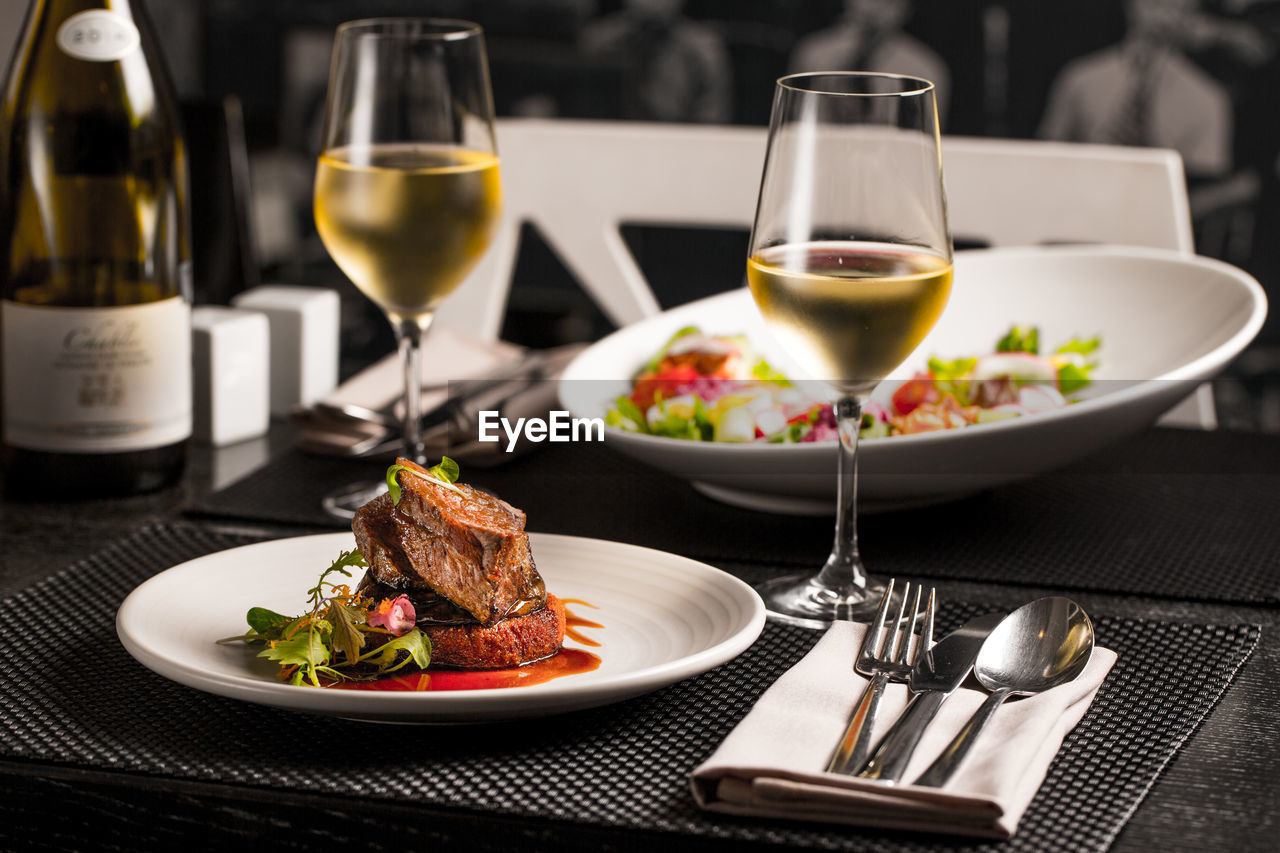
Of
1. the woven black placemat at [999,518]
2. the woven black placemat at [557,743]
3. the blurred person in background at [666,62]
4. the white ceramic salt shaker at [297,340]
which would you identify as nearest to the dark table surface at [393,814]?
the woven black placemat at [557,743]

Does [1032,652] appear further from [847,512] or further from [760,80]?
[760,80]

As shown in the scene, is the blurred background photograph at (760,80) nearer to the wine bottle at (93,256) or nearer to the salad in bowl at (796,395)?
the wine bottle at (93,256)

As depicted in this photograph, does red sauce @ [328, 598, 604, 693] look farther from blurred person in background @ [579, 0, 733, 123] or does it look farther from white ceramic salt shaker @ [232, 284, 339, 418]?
Answer: blurred person in background @ [579, 0, 733, 123]

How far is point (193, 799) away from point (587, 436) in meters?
0.57

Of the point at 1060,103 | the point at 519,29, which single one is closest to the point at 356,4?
the point at 519,29

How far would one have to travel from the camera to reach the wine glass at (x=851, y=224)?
79 centimetres

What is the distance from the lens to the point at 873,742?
63 cm

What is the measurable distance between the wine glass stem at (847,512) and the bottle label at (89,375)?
21.8 inches

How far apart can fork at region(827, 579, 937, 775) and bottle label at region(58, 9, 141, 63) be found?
2.52 ft

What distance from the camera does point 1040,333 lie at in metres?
1.36

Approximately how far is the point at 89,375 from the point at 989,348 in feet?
2.69

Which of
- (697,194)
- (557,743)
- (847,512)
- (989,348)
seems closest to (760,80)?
(697,194)

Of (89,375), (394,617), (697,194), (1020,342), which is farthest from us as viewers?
(697,194)

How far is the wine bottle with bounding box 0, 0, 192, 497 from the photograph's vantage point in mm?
1061
